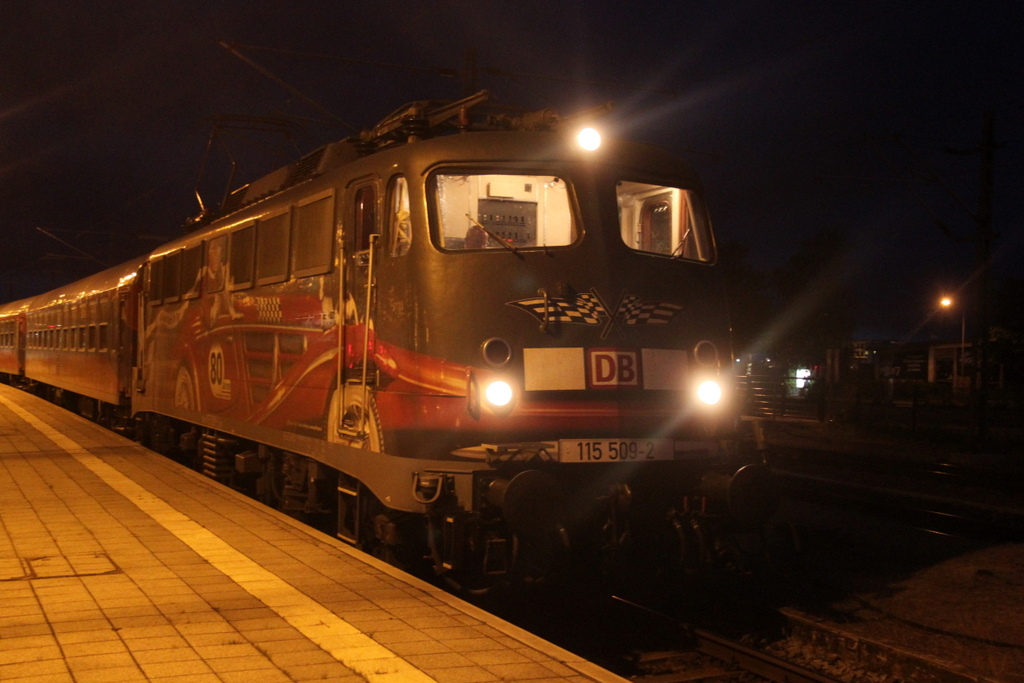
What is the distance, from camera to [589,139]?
25.8 ft

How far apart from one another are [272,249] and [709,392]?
4436 millimetres

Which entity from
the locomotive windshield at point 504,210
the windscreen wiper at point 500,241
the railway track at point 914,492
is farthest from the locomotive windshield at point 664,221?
the railway track at point 914,492

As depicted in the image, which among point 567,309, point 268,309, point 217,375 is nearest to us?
point 567,309

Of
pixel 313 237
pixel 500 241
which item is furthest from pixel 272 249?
pixel 500 241

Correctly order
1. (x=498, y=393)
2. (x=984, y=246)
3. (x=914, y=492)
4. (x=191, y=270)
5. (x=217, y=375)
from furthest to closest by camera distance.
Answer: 1. (x=984, y=246)
2. (x=914, y=492)
3. (x=191, y=270)
4. (x=217, y=375)
5. (x=498, y=393)

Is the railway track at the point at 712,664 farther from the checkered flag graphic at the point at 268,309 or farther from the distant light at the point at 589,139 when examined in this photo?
the checkered flag graphic at the point at 268,309

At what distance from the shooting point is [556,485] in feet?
22.1

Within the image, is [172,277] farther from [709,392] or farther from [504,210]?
[709,392]

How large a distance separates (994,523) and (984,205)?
12.5 metres

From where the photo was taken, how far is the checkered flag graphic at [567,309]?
722cm

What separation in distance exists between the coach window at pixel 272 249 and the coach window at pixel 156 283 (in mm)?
4853

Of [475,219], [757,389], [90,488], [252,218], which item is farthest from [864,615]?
[757,389]

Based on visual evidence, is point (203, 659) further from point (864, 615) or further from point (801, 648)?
point (864, 615)

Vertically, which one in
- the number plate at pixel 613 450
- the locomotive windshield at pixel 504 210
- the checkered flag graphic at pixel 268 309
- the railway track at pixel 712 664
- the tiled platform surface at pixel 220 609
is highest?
the locomotive windshield at pixel 504 210
